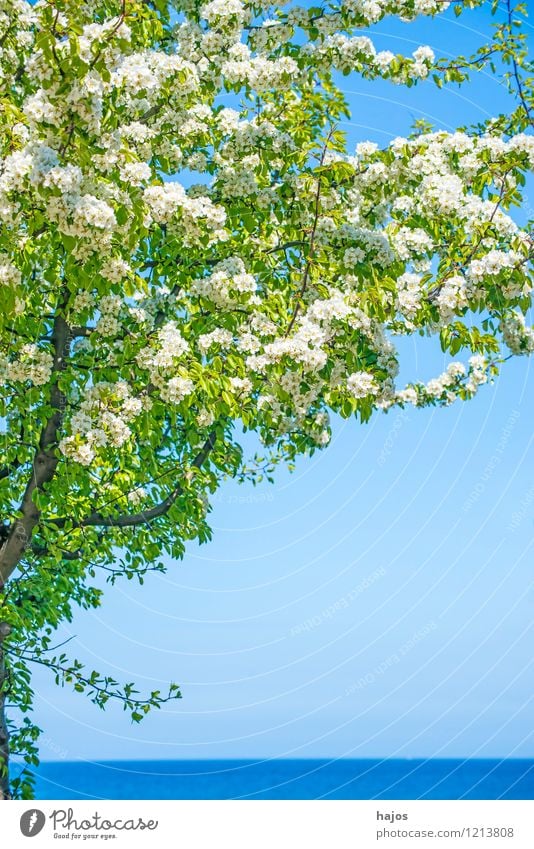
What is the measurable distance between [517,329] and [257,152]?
3104mm

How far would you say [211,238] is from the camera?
27.5ft

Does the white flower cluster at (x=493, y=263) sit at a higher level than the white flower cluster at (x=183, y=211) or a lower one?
lower

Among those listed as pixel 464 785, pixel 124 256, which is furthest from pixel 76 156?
pixel 464 785

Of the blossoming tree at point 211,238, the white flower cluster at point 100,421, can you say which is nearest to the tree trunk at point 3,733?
the blossoming tree at point 211,238

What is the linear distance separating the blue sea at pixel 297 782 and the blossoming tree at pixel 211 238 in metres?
47.4

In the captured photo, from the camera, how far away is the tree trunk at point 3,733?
10.8m

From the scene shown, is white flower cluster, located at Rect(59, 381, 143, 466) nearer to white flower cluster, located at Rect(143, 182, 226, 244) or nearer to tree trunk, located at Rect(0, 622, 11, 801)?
white flower cluster, located at Rect(143, 182, 226, 244)

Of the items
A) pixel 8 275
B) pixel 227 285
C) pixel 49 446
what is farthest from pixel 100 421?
pixel 49 446

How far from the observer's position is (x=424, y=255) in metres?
9.84

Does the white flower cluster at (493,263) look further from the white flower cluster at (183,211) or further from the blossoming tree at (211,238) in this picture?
the white flower cluster at (183,211)

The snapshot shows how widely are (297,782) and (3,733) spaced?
6716 cm

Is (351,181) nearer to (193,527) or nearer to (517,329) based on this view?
(517,329)
